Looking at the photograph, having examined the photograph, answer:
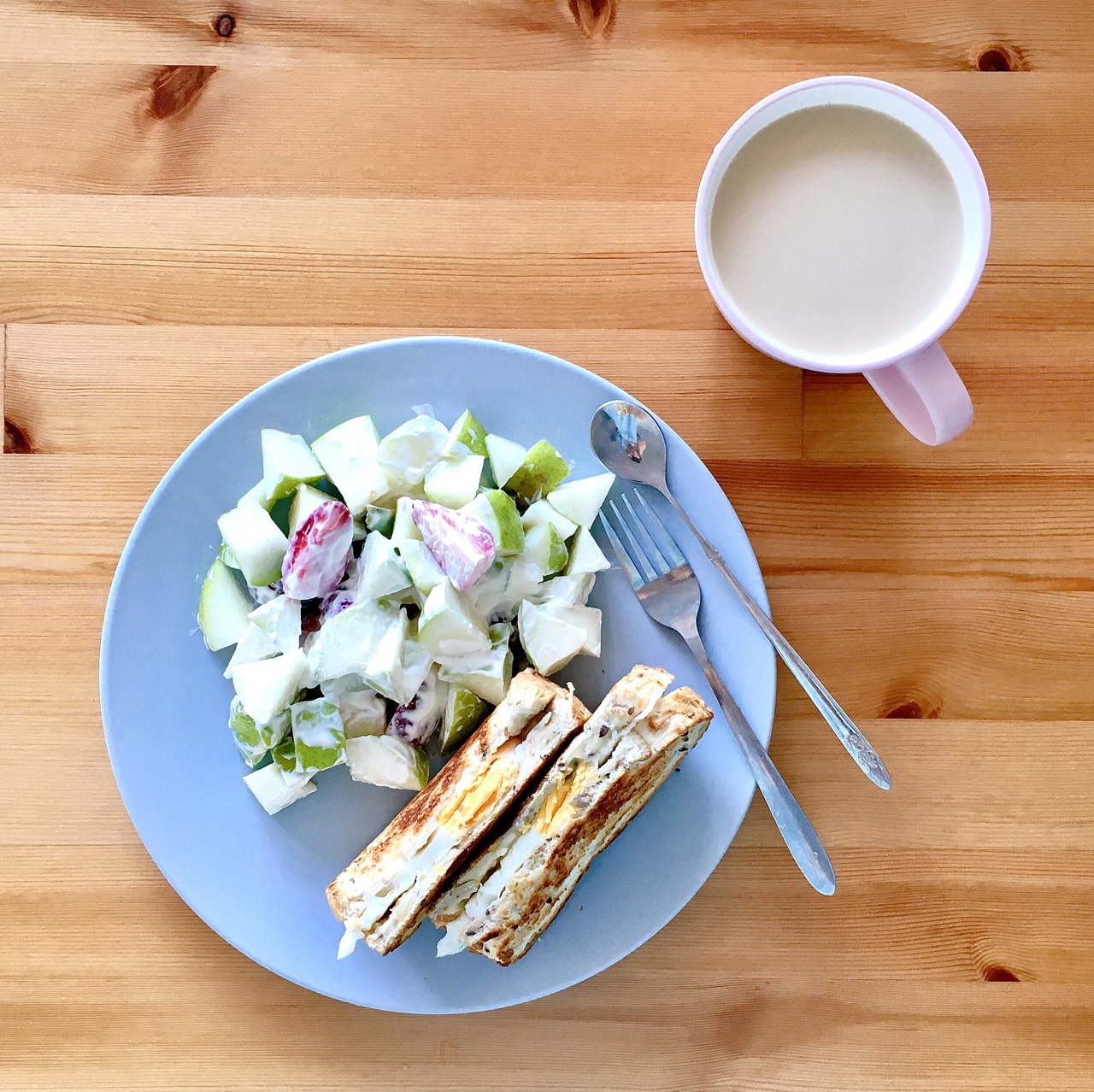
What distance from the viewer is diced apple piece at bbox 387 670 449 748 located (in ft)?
3.41

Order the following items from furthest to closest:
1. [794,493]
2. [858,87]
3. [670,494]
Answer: [794,493]
[670,494]
[858,87]

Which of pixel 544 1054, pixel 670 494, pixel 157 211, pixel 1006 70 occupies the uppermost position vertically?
pixel 1006 70

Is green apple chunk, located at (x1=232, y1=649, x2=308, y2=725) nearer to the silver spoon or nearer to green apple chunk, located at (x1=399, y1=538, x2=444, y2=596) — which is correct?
green apple chunk, located at (x1=399, y1=538, x2=444, y2=596)

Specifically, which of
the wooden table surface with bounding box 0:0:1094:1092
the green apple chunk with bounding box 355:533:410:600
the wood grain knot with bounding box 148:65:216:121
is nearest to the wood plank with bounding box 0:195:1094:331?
the wooden table surface with bounding box 0:0:1094:1092

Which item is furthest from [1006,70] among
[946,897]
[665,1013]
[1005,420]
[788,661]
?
[665,1013]

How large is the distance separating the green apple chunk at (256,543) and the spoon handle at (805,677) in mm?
451

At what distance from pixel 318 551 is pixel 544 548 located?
25cm

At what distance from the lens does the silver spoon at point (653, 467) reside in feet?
3.51

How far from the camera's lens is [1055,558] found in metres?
1.21

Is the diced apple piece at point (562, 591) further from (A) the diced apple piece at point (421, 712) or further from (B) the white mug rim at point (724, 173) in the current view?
(B) the white mug rim at point (724, 173)

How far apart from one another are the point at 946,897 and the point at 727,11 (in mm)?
1190

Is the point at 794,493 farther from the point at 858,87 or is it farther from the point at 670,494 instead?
the point at 858,87

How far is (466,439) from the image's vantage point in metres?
1.04

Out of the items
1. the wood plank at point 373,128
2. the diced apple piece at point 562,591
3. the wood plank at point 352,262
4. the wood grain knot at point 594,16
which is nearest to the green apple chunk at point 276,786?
the diced apple piece at point 562,591
